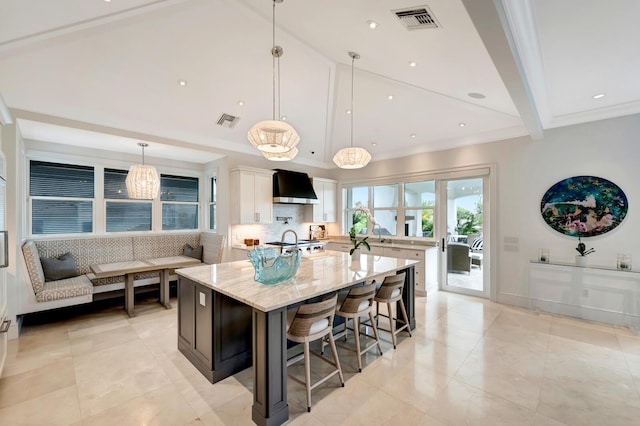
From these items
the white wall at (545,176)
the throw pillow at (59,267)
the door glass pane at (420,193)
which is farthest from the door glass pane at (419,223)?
the throw pillow at (59,267)

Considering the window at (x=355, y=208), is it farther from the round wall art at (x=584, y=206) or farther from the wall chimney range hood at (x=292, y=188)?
the round wall art at (x=584, y=206)

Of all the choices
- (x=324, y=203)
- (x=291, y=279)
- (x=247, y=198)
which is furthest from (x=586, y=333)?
(x=247, y=198)

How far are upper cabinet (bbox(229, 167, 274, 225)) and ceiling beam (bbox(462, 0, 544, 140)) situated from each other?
14.1 ft

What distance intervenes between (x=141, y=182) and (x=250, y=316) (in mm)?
3117

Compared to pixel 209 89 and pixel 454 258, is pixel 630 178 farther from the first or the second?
pixel 209 89

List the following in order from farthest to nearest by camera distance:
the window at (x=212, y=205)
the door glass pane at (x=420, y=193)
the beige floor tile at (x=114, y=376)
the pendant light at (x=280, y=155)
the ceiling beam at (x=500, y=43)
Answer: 1. the window at (x=212, y=205)
2. the door glass pane at (x=420, y=193)
3. the pendant light at (x=280, y=155)
4. the beige floor tile at (x=114, y=376)
5. the ceiling beam at (x=500, y=43)

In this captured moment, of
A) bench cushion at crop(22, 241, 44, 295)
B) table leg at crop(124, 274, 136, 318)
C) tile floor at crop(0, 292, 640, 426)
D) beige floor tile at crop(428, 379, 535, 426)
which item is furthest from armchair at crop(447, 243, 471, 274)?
bench cushion at crop(22, 241, 44, 295)

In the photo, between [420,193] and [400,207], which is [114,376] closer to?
[400,207]

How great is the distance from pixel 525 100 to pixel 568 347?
287 centimetres

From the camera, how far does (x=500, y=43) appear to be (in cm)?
200

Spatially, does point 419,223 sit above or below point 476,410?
above

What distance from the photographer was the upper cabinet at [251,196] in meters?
5.34

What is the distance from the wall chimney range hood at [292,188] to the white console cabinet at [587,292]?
4.34m

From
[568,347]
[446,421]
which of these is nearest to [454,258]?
[568,347]
